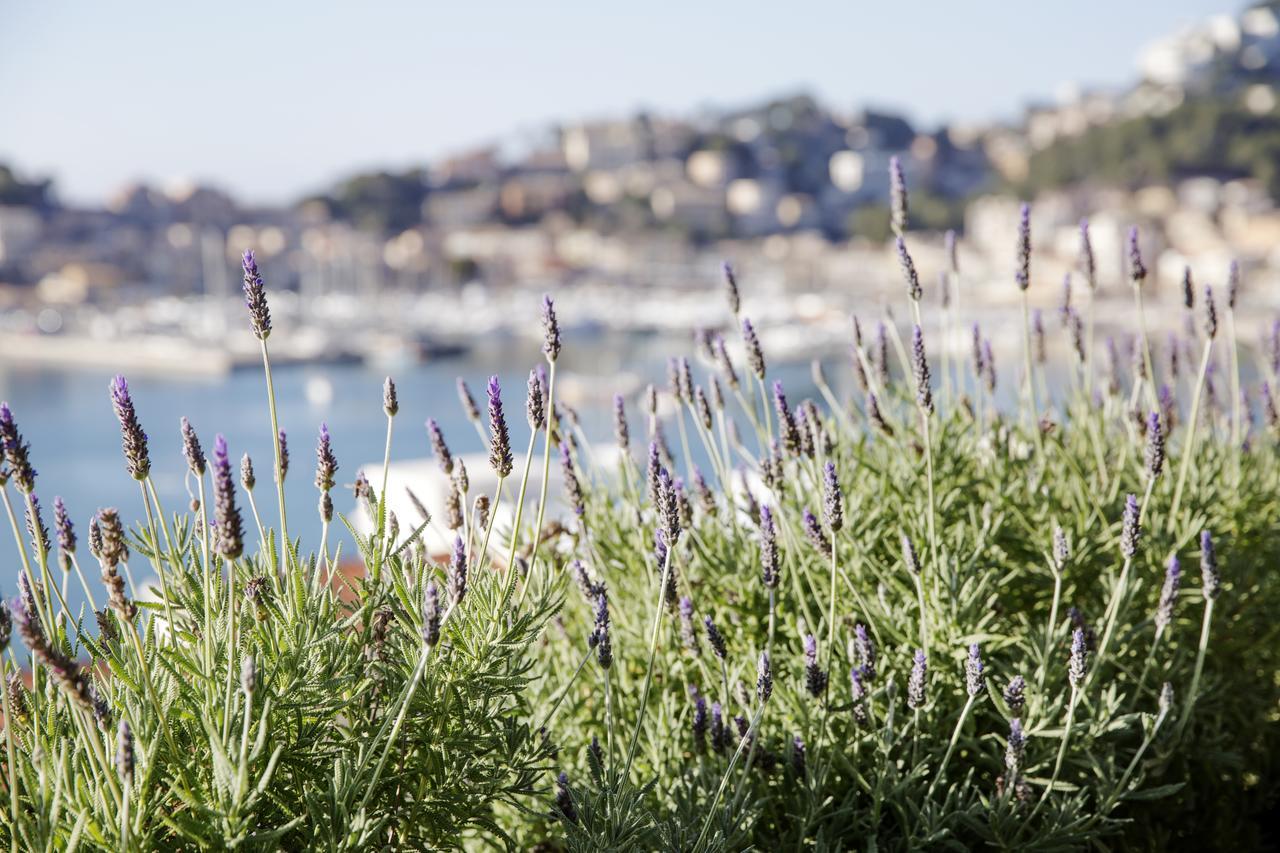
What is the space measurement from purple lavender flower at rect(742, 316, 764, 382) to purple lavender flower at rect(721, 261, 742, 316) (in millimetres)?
113

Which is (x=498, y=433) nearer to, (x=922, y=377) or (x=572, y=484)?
(x=572, y=484)

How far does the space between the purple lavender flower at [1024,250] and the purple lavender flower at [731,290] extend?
1.44ft

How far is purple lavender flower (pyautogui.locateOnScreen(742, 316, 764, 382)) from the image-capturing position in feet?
5.45

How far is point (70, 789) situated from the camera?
3.62 feet

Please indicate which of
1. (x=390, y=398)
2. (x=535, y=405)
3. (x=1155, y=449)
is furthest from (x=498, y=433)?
(x=1155, y=449)

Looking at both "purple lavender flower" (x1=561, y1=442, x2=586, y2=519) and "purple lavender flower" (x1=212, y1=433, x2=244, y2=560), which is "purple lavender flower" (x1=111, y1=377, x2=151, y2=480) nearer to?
"purple lavender flower" (x1=212, y1=433, x2=244, y2=560)

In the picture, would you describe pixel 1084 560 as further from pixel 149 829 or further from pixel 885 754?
pixel 149 829

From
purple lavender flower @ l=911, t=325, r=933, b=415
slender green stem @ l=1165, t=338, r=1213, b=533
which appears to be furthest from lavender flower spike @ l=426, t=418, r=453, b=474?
slender green stem @ l=1165, t=338, r=1213, b=533

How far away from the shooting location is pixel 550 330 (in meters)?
1.29

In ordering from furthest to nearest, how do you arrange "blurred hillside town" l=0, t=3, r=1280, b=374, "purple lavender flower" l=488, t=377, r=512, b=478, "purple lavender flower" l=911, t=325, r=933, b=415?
"blurred hillside town" l=0, t=3, r=1280, b=374 → "purple lavender flower" l=911, t=325, r=933, b=415 → "purple lavender flower" l=488, t=377, r=512, b=478

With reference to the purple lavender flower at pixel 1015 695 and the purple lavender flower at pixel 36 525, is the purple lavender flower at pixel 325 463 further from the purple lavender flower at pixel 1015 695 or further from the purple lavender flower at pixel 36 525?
the purple lavender flower at pixel 1015 695

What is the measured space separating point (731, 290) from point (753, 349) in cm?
19

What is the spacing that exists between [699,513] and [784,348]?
36.6 metres

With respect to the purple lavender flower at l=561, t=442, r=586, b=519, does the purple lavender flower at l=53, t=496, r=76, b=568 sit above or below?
above
